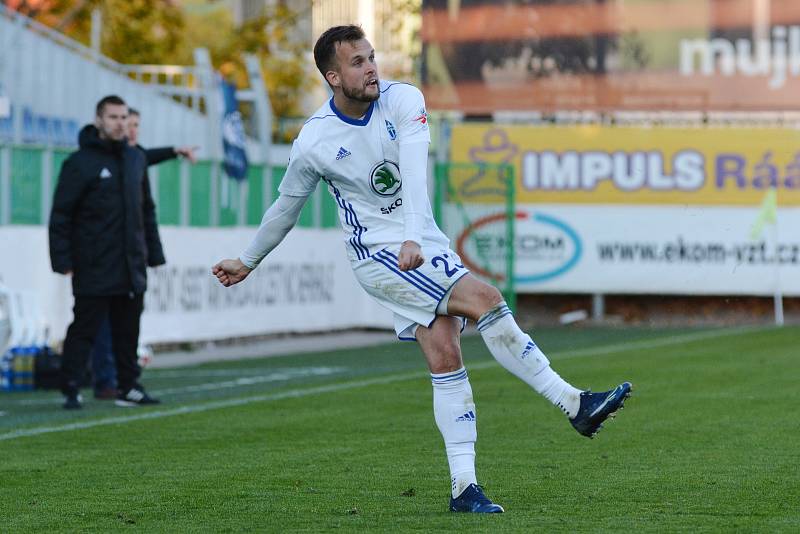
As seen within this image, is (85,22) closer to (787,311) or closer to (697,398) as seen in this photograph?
(787,311)

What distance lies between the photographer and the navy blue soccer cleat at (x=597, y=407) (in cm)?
699

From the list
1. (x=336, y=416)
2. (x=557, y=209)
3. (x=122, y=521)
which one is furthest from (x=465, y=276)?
(x=557, y=209)

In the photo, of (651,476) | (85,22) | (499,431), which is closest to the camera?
(651,476)

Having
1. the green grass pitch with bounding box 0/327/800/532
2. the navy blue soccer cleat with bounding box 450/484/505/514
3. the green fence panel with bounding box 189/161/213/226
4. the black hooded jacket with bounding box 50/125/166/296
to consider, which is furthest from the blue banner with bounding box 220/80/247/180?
the navy blue soccer cleat with bounding box 450/484/505/514

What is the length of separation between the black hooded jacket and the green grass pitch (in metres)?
0.91

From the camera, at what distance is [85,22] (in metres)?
37.4

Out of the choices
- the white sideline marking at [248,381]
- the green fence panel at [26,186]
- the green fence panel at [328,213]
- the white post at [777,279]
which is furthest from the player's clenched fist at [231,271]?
the white post at [777,279]

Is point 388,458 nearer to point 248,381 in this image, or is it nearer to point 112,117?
point 112,117

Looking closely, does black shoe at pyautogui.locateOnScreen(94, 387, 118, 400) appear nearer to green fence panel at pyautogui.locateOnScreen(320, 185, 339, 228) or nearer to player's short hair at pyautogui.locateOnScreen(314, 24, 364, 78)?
player's short hair at pyautogui.locateOnScreen(314, 24, 364, 78)

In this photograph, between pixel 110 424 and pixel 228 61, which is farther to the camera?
pixel 228 61

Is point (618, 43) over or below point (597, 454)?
over

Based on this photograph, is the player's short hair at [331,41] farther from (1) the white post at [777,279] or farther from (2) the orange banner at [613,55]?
(2) the orange banner at [613,55]

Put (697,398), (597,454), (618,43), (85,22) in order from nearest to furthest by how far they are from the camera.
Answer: (597,454), (697,398), (618,43), (85,22)

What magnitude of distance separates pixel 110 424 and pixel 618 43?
55.4 feet
